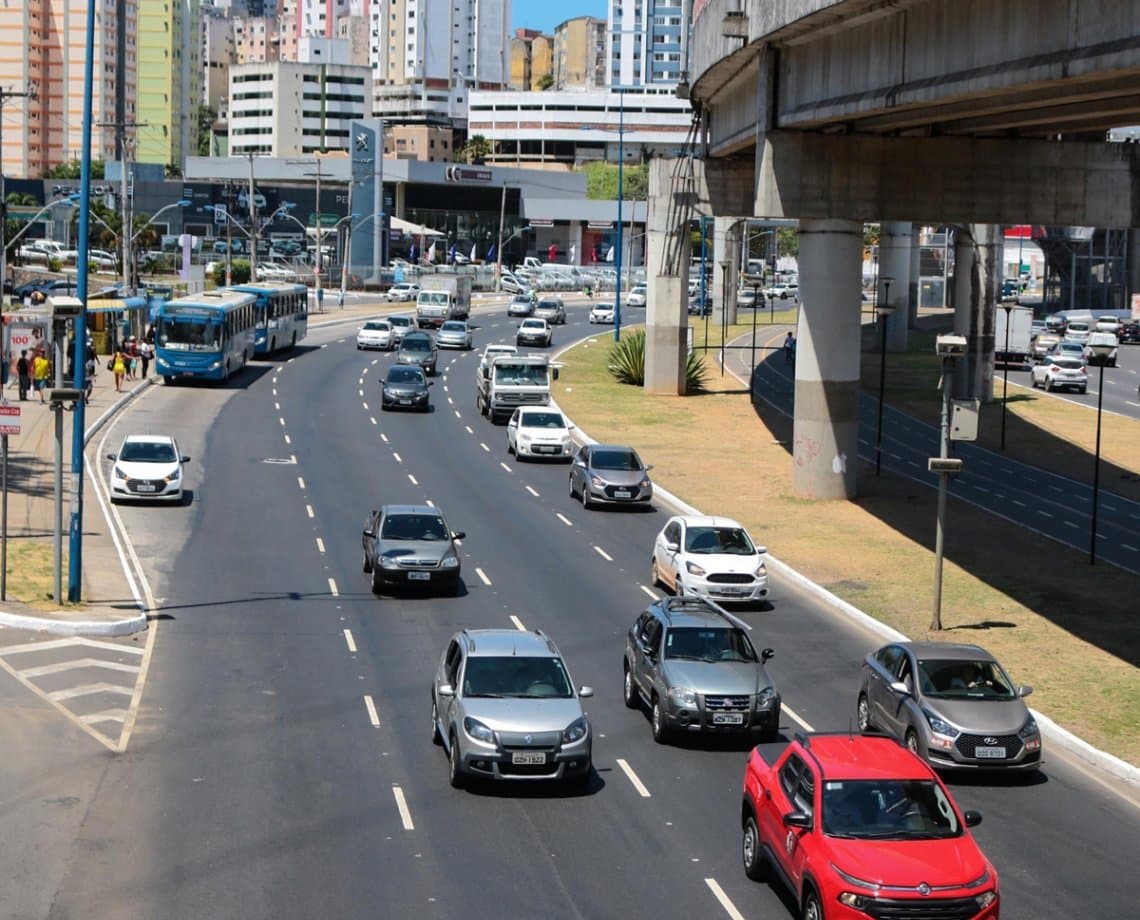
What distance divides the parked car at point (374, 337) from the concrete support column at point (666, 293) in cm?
2020

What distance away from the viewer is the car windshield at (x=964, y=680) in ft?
69.9

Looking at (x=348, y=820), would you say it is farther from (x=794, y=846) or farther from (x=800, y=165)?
(x=800, y=165)

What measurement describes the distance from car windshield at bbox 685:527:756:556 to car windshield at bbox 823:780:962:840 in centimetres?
1681

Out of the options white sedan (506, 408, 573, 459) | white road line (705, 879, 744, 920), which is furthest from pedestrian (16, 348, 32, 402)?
white road line (705, 879, 744, 920)

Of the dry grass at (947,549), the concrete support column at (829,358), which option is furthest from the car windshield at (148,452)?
the concrete support column at (829,358)

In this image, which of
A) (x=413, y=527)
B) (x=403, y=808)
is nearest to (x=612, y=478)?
(x=413, y=527)

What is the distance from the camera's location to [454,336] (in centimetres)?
8794

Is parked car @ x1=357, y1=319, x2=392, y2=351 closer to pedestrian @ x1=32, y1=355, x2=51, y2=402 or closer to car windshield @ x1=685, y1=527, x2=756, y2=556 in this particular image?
pedestrian @ x1=32, y1=355, x2=51, y2=402

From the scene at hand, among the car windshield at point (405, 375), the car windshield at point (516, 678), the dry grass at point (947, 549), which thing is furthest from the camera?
the car windshield at point (405, 375)

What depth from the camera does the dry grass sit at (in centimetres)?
2694

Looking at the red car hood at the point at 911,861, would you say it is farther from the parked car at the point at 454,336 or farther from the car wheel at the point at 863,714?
the parked car at the point at 454,336

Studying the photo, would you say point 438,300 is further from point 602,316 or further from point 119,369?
point 119,369

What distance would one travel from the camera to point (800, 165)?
43469 millimetres

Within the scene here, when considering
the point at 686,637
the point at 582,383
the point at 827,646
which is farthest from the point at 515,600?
the point at 582,383
